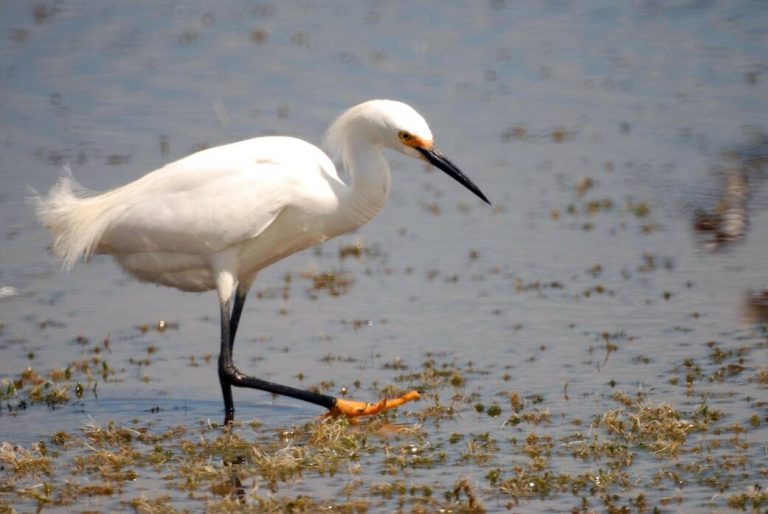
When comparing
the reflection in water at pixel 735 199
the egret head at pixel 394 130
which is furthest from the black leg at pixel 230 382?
the reflection in water at pixel 735 199

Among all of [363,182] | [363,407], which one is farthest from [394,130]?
[363,407]

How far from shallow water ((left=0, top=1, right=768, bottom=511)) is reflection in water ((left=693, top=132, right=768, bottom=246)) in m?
0.03

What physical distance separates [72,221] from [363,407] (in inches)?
75.2

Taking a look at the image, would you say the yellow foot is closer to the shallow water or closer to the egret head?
the shallow water

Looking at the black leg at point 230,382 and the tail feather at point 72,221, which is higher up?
the tail feather at point 72,221

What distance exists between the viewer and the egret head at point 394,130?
7484 mm

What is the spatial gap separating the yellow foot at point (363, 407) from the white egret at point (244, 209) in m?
0.01

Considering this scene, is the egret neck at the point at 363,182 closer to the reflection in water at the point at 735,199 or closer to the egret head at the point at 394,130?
the egret head at the point at 394,130

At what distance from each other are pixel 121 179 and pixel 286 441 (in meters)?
5.55

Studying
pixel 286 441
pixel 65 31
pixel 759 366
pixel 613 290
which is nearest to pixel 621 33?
pixel 65 31

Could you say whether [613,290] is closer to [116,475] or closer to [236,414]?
[236,414]

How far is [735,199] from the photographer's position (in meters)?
11.3

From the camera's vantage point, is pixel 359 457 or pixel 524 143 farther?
pixel 524 143

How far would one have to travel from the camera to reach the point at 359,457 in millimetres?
6562
